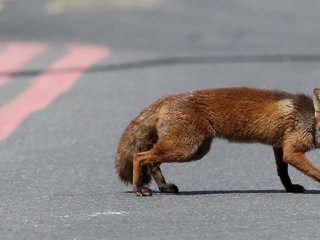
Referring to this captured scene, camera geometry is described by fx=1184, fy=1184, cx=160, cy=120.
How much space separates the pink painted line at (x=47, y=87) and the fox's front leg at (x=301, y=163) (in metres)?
3.62

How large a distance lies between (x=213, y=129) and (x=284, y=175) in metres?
0.70

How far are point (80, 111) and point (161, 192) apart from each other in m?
4.00

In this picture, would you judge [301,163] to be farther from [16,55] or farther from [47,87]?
[16,55]

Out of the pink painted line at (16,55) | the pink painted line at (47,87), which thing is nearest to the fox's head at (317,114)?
the pink painted line at (47,87)

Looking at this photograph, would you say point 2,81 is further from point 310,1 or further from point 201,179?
point 310,1

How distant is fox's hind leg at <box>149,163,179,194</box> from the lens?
927cm

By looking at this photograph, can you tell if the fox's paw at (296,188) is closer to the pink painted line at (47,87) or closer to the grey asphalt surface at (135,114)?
the grey asphalt surface at (135,114)

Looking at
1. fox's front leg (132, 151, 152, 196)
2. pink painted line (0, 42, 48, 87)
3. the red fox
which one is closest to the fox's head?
the red fox

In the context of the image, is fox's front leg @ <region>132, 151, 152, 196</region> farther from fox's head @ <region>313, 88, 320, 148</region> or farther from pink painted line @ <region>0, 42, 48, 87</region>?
pink painted line @ <region>0, 42, 48, 87</region>

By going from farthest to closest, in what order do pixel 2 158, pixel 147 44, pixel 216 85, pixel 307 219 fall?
pixel 147 44 < pixel 216 85 < pixel 2 158 < pixel 307 219

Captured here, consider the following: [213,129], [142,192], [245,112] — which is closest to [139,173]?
[142,192]

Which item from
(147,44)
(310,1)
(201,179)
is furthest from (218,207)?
(310,1)

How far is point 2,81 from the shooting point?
15062mm

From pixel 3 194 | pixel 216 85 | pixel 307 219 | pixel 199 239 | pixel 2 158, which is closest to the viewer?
pixel 199 239
